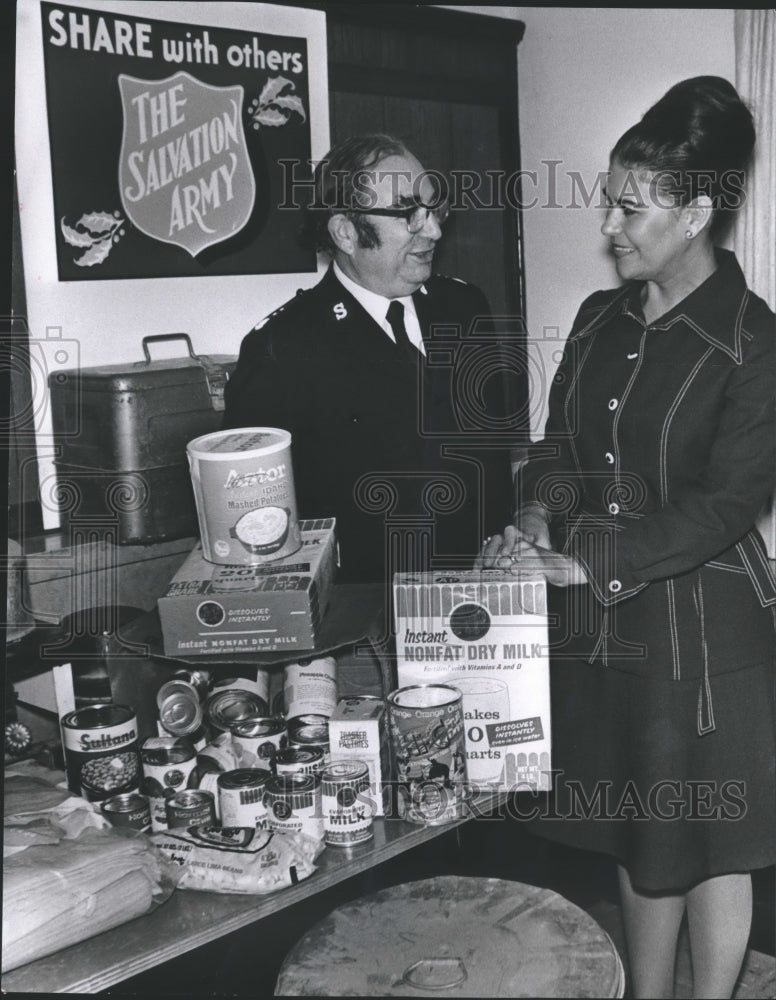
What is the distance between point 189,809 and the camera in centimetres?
147

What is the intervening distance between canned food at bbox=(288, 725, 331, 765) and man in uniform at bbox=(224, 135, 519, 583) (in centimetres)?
56

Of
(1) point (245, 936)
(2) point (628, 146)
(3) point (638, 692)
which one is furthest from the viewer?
(1) point (245, 936)

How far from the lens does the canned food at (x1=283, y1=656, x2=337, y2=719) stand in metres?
1.64

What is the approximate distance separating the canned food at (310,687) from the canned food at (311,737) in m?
0.06

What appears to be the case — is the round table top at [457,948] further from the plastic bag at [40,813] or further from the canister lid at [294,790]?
the plastic bag at [40,813]

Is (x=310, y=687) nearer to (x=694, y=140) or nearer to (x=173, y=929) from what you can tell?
(x=173, y=929)

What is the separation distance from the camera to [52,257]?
2.23 m

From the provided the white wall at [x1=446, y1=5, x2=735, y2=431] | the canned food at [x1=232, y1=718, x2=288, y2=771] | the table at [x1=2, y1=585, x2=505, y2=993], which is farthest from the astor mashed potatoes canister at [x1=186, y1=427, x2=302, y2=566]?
the white wall at [x1=446, y1=5, x2=735, y2=431]

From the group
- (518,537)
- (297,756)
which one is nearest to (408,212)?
(518,537)

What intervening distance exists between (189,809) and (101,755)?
0.16 m

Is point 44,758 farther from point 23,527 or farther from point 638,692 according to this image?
point 638,692

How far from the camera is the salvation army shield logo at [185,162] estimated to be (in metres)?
2.33

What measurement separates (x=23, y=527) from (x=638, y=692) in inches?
55.3

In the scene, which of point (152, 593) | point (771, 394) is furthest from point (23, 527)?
point (771, 394)
